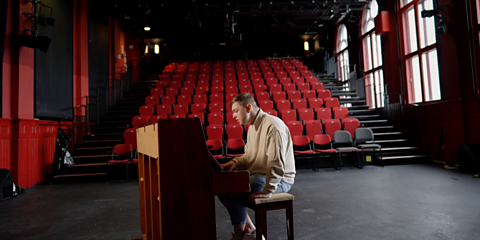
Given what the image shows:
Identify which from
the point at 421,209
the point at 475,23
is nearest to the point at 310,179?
the point at 421,209

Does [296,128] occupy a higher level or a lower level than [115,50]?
lower

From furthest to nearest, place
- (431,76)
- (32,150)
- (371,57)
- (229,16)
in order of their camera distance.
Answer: (229,16) < (371,57) < (431,76) < (32,150)

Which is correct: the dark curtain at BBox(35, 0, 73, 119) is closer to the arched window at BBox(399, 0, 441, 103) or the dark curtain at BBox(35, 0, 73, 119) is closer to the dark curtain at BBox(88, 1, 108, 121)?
the dark curtain at BBox(88, 1, 108, 121)

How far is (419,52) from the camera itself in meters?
7.28

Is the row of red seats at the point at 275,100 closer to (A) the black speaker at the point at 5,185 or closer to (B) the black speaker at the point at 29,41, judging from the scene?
(B) the black speaker at the point at 29,41

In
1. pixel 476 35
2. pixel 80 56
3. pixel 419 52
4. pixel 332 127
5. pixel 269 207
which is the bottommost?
pixel 269 207

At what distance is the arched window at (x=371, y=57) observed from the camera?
9.30m

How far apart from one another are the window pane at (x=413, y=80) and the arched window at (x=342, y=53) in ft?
10.2

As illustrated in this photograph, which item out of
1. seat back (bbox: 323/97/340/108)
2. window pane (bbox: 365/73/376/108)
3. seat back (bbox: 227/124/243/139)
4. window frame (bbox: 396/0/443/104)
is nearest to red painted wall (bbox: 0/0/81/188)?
seat back (bbox: 227/124/243/139)

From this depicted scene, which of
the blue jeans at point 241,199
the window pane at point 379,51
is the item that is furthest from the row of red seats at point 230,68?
the blue jeans at point 241,199

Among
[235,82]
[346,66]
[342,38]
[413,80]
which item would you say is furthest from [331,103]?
[342,38]

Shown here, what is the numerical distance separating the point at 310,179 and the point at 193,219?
3.80 m

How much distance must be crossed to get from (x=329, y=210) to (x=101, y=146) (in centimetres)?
569

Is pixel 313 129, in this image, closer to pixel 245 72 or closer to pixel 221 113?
pixel 221 113
